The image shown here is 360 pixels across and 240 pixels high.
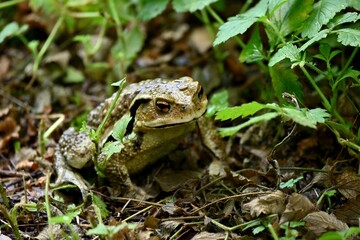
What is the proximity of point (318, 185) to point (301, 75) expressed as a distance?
0.96m

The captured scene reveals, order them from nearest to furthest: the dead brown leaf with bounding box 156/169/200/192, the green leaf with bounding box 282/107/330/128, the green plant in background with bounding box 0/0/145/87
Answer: the green leaf with bounding box 282/107/330/128, the dead brown leaf with bounding box 156/169/200/192, the green plant in background with bounding box 0/0/145/87

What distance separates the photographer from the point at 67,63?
5.34 m

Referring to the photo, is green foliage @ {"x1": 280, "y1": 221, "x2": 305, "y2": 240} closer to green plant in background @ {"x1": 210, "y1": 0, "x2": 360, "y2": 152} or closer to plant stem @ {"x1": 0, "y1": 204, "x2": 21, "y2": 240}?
green plant in background @ {"x1": 210, "y1": 0, "x2": 360, "y2": 152}

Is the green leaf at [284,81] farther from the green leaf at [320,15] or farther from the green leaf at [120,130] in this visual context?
the green leaf at [120,130]

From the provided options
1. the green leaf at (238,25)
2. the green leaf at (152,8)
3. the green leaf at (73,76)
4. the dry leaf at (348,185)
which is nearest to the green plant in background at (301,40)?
the green leaf at (238,25)

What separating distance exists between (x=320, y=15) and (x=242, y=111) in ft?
2.88

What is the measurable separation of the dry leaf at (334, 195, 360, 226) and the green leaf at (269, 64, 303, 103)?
750 mm

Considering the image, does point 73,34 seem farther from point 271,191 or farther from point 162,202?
point 271,191

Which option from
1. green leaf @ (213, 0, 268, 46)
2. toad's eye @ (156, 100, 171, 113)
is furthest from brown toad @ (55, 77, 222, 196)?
green leaf @ (213, 0, 268, 46)

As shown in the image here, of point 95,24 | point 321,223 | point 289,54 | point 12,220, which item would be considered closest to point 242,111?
point 289,54

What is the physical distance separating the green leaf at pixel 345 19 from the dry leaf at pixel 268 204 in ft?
3.55

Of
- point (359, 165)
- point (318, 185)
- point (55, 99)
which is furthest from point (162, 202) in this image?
point (55, 99)

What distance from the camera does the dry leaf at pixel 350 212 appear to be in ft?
9.47

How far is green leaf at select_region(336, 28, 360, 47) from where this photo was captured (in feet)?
9.38
